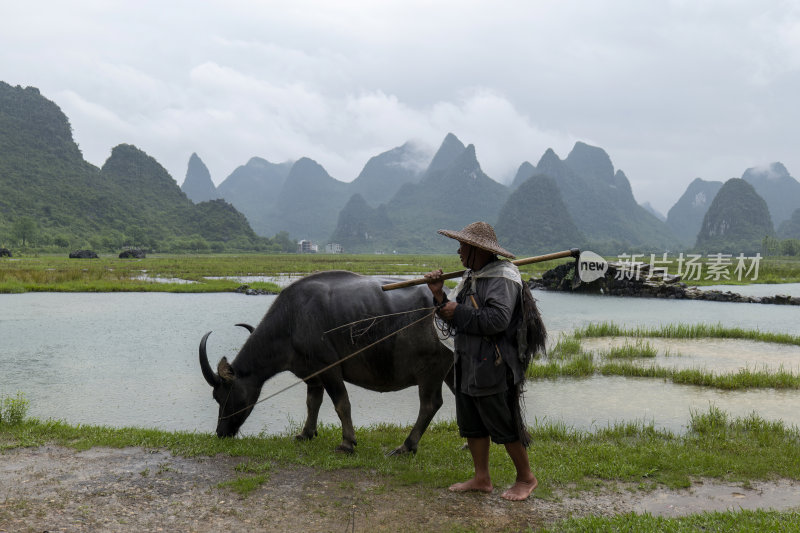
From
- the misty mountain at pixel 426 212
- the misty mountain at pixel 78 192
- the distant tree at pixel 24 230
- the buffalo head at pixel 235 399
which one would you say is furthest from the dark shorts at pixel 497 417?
the misty mountain at pixel 426 212

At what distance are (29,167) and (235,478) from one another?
337ft

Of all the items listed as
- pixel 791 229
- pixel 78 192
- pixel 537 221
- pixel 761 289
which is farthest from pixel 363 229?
pixel 761 289

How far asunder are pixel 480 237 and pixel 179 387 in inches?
235

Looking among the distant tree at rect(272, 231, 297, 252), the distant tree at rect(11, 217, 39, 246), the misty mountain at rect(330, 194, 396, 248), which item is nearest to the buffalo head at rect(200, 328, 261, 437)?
the distant tree at rect(11, 217, 39, 246)

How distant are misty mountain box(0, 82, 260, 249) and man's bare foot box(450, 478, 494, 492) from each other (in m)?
74.0

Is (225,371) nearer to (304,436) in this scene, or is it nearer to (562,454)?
(304,436)

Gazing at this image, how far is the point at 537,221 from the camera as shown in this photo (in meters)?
138

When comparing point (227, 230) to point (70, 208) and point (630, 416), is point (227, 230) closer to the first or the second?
point (70, 208)

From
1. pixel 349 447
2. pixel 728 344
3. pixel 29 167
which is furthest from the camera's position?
pixel 29 167

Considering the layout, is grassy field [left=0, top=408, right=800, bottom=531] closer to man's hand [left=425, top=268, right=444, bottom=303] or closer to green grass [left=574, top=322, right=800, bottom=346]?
man's hand [left=425, top=268, right=444, bottom=303]

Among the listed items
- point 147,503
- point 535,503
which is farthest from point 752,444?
point 147,503

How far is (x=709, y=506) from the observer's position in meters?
3.74

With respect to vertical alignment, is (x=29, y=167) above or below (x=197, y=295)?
above

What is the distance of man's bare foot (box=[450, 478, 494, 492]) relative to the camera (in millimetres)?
3898
